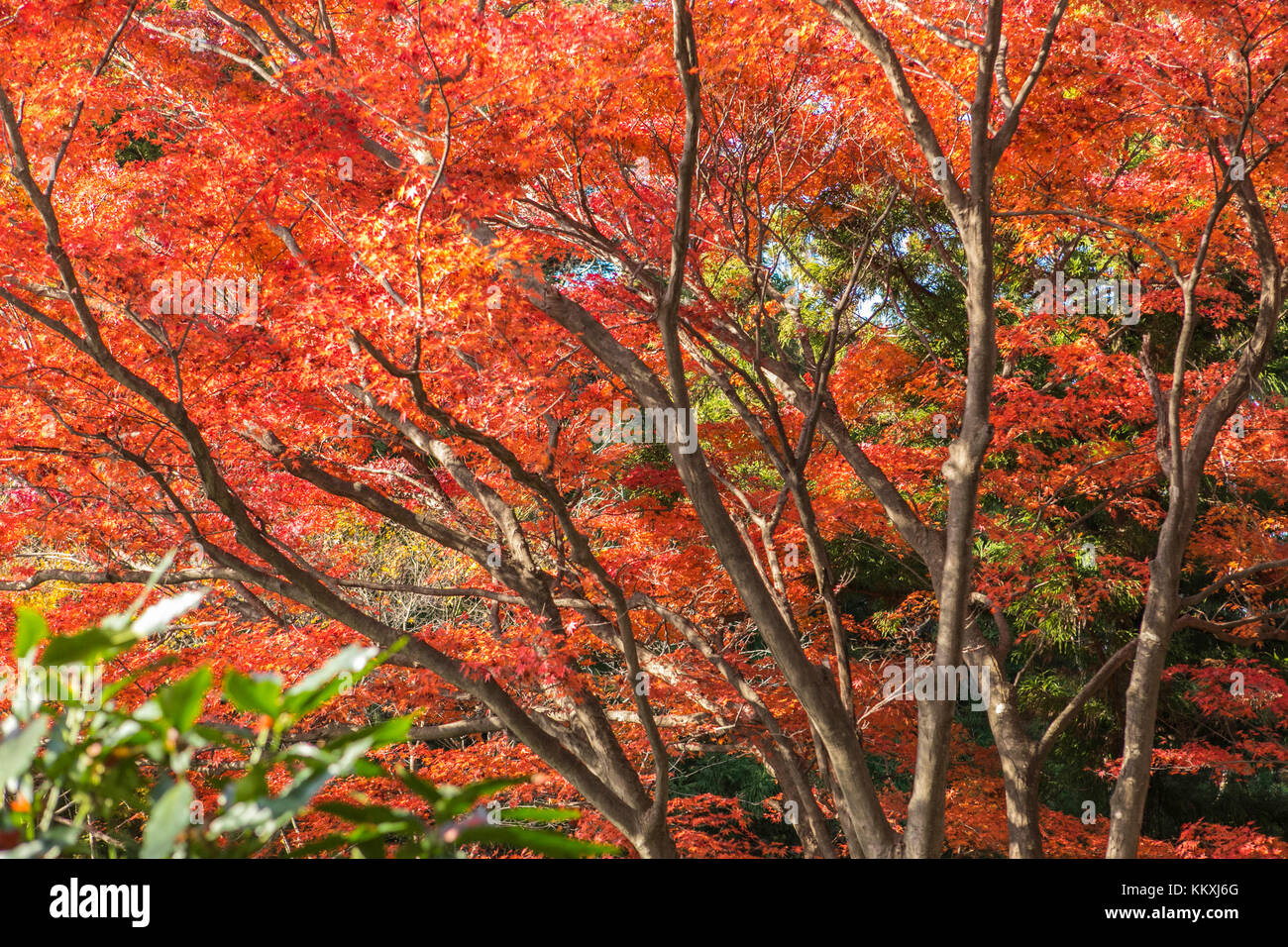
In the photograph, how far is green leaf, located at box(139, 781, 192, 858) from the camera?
664 mm

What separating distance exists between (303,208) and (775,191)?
321 centimetres

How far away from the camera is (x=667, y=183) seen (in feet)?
22.7

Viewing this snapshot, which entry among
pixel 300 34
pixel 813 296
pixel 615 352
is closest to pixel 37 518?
pixel 300 34
